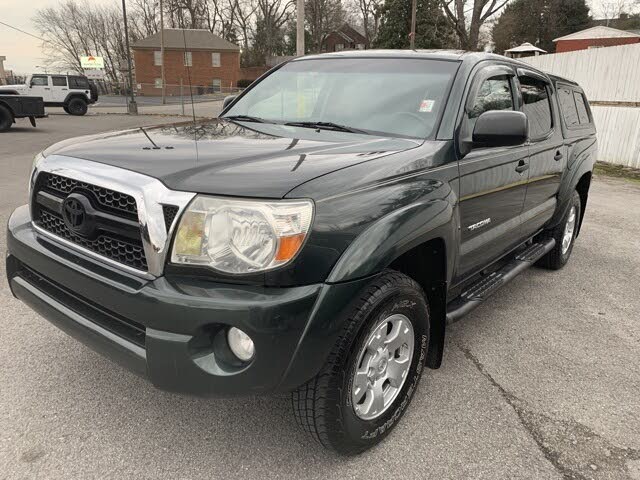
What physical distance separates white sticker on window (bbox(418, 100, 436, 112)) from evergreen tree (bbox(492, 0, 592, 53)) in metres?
54.1

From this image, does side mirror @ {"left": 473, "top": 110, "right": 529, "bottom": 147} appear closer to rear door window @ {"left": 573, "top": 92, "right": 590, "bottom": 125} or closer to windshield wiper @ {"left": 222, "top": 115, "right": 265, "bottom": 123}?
windshield wiper @ {"left": 222, "top": 115, "right": 265, "bottom": 123}

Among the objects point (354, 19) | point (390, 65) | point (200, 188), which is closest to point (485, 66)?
point (390, 65)

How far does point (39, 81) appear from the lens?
25.5 m

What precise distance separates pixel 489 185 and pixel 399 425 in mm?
1487

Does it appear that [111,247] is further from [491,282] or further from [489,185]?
[491,282]

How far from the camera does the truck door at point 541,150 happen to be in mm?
3752

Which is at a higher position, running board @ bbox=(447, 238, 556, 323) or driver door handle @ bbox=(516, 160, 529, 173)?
driver door handle @ bbox=(516, 160, 529, 173)

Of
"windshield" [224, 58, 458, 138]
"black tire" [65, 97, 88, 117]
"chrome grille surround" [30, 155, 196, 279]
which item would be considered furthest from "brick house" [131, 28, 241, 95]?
"chrome grille surround" [30, 155, 196, 279]

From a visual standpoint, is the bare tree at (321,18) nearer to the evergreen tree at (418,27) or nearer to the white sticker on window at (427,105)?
the evergreen tree at (418,27)

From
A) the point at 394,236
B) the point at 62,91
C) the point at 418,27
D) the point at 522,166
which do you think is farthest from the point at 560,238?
the point at 418,27

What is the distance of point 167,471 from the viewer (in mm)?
2154

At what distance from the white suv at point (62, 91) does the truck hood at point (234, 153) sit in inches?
1047

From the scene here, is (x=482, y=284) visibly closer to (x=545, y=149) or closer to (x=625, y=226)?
(x=545, y=149)

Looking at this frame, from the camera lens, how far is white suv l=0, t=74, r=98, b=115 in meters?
25.5
